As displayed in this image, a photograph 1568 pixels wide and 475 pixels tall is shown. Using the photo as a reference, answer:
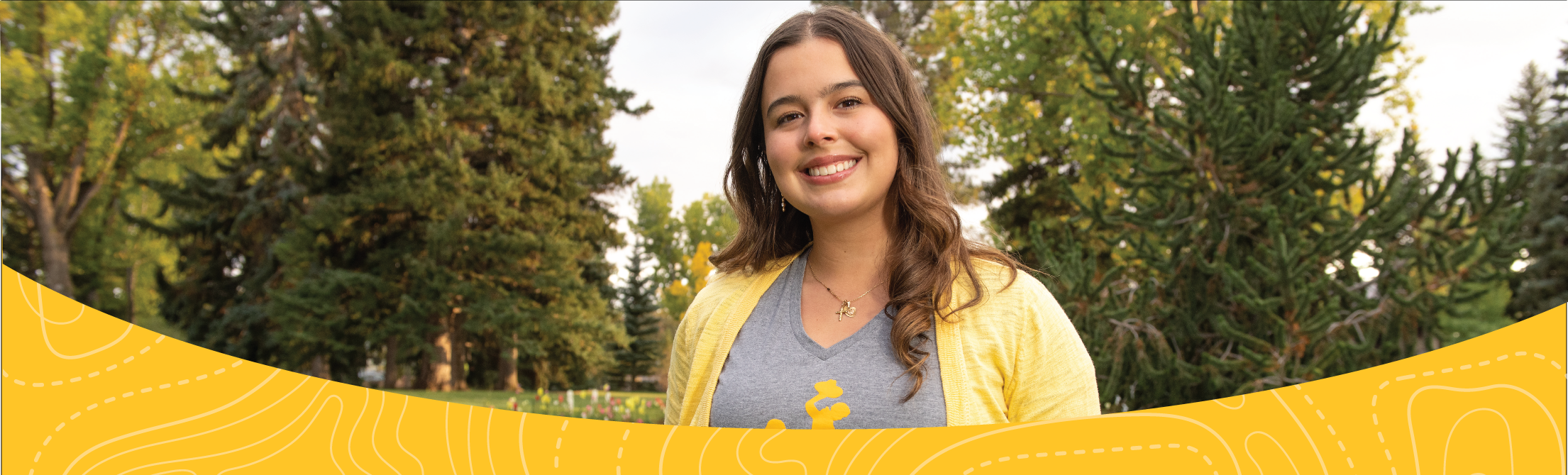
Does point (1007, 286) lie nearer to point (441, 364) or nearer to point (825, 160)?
point (825, 160)

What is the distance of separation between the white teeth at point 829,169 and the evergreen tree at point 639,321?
93.9ft

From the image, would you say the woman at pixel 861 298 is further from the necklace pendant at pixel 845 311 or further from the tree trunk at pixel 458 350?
the tree trunk at pixel 458 350

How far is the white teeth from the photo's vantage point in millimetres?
1398

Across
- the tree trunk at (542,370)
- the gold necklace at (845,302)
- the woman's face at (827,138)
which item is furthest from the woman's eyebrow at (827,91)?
the tree trunk at (542,370)

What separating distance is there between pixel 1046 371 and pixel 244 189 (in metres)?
27.8

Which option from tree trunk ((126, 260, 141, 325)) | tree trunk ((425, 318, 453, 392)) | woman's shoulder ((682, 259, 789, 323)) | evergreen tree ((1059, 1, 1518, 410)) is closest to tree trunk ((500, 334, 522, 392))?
tree trunk ((425, 318, 453, 392))

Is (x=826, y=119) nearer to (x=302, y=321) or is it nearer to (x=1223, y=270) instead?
(x=1223, y=270)

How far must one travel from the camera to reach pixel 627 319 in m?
31.6

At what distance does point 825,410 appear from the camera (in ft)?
4.20

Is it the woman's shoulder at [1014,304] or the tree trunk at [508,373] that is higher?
the tree trunk at [508,373]

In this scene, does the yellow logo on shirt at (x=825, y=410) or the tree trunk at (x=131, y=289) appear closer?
the yellow logo on shirt at (x=825, y=410)

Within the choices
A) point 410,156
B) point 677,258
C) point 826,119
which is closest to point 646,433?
point 826,119

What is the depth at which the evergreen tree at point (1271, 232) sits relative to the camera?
5.84m

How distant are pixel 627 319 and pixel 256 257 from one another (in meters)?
12.9
